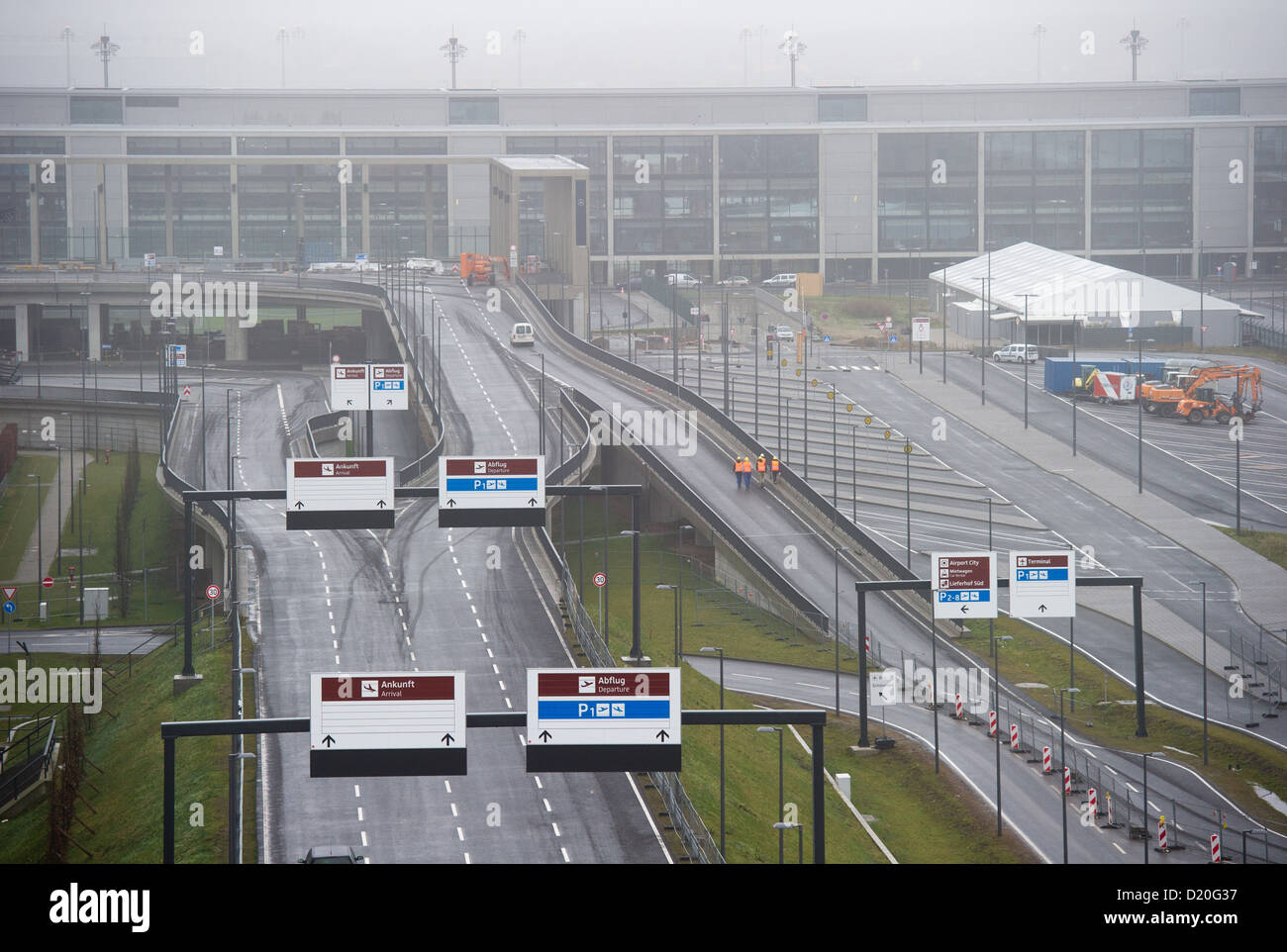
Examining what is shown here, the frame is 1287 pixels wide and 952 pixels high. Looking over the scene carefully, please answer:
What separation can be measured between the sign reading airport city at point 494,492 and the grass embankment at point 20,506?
151 feet

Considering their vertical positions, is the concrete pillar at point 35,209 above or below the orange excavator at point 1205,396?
above

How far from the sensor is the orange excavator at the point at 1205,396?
373ft

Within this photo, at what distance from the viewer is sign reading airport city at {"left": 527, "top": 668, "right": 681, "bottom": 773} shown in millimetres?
31422

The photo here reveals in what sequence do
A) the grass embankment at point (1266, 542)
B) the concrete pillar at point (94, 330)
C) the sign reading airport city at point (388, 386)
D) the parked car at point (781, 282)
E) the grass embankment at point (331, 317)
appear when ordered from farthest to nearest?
the parked car at point (781, 282) < the grass embankment at point (331, 317) < the concrete pillar at point (94, 330) < the grass embankment at point (1266, 542) < the sign reading airport city at point (388, 386)

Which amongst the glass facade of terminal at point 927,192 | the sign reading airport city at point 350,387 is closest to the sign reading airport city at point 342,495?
the sign reading airport city at point 350,387

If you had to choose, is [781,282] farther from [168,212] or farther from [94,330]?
[94,330]

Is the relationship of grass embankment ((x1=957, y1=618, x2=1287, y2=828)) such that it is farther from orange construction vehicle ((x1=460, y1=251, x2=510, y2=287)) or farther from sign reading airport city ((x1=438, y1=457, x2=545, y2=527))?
orange construction vehicle ((x1=460, y1=251, x2=510, y2=287))

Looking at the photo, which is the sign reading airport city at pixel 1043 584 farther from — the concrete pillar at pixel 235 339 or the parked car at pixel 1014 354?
the concrete pillar at pixel 235 339

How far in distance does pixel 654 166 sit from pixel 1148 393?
228 feet

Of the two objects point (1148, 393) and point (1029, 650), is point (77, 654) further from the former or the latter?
point (1148, 393)

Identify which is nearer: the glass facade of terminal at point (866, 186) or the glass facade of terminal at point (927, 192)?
the glass facade of terminal at point (866, 186)

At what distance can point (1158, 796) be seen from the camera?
2277 inches
